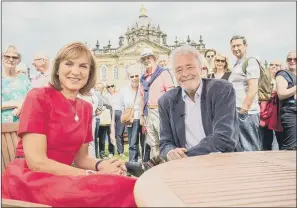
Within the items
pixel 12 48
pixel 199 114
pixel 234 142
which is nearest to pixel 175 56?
pixel 199 114

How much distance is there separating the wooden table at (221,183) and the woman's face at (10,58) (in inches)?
105

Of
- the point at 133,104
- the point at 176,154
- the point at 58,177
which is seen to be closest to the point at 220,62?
the point at 133,104

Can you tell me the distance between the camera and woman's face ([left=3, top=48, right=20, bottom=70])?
3.56m

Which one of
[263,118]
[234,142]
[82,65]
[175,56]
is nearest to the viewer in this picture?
[82,65]

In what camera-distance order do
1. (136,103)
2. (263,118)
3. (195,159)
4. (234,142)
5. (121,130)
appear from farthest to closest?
(121,130) < (136,103) < (263,118) < (234,142) < (195,159)

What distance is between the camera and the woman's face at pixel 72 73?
1.80 metres

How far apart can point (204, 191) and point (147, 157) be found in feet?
12.5

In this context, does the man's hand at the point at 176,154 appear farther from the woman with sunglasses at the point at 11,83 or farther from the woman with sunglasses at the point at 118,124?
the woman with sunglasses at the point at 118,124

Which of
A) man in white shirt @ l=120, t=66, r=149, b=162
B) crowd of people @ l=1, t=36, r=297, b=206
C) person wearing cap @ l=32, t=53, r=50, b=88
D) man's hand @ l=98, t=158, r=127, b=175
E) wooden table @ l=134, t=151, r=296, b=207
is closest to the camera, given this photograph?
wooden table @ l=134, t=151, r=296, b=207

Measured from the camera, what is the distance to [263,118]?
468 centimetres

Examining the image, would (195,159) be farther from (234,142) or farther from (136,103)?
(136,103)

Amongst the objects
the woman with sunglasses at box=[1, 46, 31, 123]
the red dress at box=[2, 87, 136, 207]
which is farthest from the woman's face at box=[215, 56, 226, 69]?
the red dress at box=[2, 87, 136, 207]

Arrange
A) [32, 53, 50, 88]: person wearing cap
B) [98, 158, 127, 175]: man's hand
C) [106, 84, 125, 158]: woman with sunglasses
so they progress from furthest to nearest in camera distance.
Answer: [106, 84, 125, 158]: woman with sunglasses, [32, 53, 50, 88]: person wearing cap, [98, 158, 127, 175]: man's hand

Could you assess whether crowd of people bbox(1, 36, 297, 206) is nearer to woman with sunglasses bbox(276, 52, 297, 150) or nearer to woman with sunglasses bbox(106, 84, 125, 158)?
woman with sunglasses bbox(276, 52, 297, 150)
